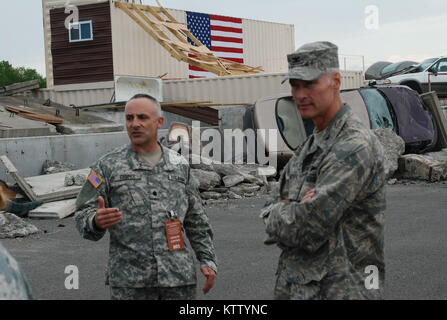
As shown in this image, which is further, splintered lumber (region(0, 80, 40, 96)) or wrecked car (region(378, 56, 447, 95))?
wrecked car (region(378, 56, 447, 95))

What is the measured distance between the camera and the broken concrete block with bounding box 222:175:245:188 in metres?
12.8

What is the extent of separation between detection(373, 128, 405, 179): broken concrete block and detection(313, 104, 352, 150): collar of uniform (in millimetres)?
12117

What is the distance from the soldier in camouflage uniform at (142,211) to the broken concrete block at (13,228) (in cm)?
593

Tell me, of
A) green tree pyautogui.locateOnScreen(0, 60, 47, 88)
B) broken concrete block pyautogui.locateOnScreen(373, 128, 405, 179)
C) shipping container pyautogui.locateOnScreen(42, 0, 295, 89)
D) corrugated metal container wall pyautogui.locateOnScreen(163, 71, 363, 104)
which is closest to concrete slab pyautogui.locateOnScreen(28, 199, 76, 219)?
broken concrete block pyautogui.locateOnScreen(373, 128, 405, 179)

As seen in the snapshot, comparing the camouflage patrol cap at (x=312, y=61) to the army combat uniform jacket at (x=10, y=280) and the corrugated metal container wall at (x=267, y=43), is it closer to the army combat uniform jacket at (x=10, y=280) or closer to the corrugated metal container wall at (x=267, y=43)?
the army combat uniform jacket at (x=10, y=280)

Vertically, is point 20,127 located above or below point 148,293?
above

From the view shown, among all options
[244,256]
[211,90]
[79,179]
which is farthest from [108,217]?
[211,90]

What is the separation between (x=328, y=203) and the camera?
7.34ft

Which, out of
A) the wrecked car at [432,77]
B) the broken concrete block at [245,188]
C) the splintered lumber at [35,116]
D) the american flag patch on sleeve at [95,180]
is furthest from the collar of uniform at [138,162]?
the wrecked car at [432,77]

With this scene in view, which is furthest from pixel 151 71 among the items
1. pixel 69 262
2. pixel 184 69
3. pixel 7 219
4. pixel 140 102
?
pixel 140 102

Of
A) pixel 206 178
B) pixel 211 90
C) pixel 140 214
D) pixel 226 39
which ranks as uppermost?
pixel 226 39

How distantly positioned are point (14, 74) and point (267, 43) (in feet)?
144

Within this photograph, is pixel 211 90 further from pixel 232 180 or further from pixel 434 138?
pixel 232 180

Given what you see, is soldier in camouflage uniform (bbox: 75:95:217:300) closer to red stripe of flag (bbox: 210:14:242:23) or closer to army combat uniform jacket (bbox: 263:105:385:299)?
army combat uniform jacket (bbox: 263:105:385:299)
